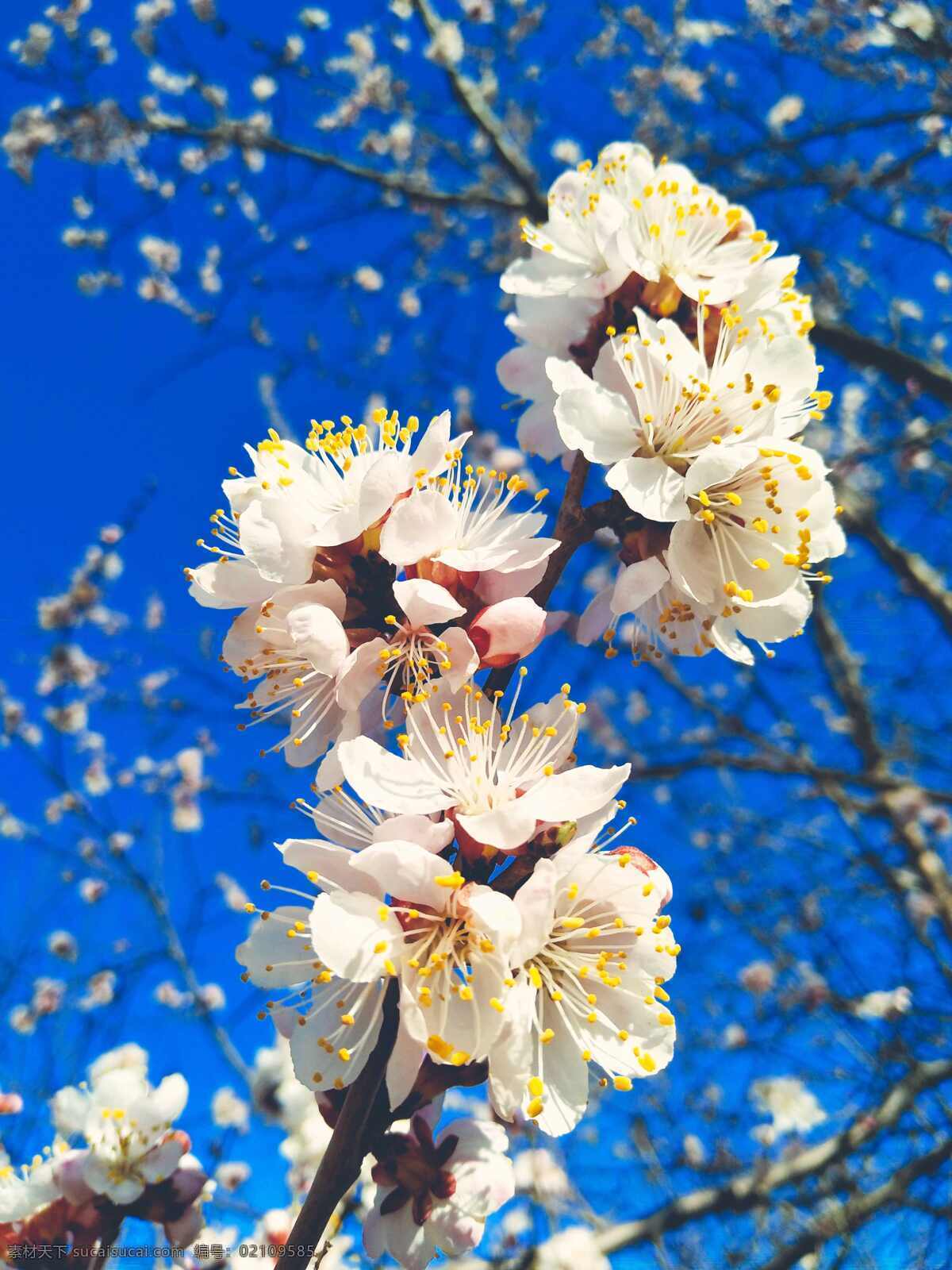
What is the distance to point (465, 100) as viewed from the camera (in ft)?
13.7

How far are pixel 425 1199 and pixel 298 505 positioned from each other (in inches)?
32.5

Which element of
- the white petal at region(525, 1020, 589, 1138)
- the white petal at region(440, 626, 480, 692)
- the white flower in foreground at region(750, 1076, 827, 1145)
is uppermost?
the white petal at region(440, 626, 480, 692)

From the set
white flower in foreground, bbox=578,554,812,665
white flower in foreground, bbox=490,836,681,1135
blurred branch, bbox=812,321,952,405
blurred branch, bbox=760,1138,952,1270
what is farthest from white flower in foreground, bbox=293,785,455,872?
blurred branch, bbox=812,321,952,405

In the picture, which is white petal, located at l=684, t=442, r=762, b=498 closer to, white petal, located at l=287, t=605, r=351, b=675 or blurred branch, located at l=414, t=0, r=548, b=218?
white petal, located at l=287, t=605, r=351, b=675

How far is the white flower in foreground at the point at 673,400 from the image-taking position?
1090 millimetres

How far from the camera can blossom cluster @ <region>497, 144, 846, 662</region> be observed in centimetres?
107

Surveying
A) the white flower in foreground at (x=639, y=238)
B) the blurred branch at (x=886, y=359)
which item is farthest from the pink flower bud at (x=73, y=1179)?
the blurred branch at (x=886, y=359)

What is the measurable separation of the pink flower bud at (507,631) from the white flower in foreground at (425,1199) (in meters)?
0.57

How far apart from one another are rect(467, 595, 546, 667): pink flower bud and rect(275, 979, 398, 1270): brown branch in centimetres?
A: 36

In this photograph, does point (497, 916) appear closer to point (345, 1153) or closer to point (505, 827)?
point (505, 827)

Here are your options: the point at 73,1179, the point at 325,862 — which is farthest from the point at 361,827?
the point at 73,1179

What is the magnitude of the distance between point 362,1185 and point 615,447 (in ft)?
7.69

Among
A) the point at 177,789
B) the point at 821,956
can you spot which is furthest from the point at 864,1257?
the point at 177,789

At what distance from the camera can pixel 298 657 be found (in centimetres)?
106
